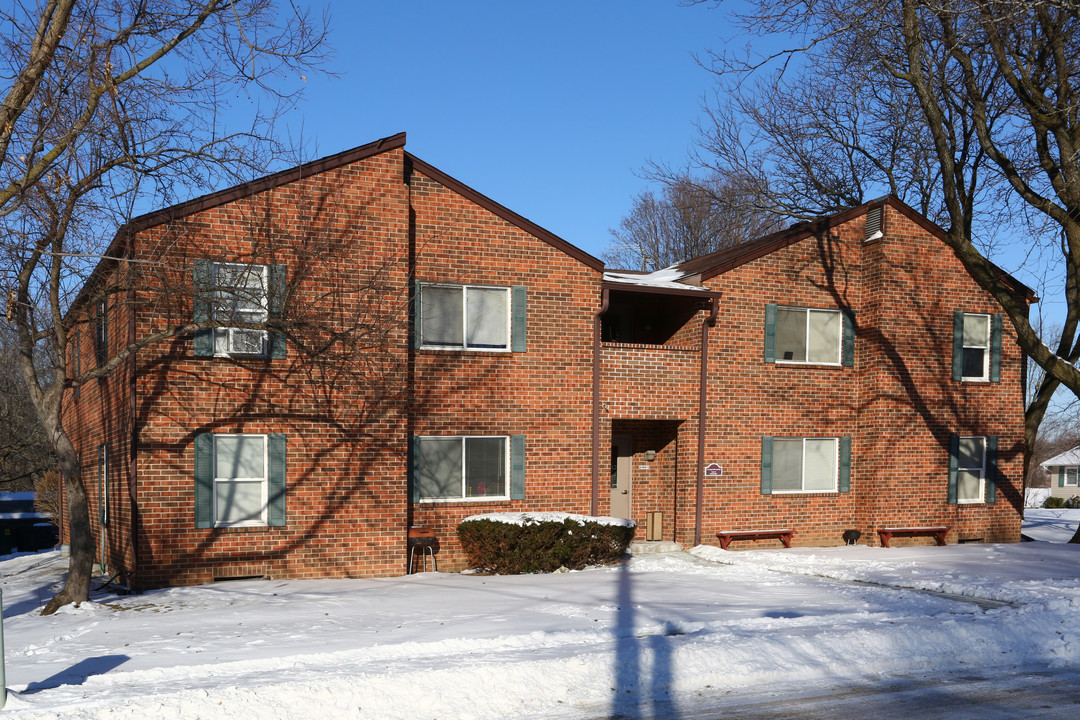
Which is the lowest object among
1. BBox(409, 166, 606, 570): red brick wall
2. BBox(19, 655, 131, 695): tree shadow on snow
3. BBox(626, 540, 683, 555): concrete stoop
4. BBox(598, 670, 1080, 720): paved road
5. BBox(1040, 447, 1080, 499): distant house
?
BBox(1040, 447, 1080, 499): distant house

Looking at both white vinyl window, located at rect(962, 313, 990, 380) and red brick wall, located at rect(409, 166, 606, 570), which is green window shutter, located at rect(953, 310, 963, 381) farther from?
red brick wall, located at rect(409, 166, 606, 570)

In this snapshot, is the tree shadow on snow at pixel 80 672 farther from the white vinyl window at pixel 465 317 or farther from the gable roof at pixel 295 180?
the white vinyl window at pixel 465 317

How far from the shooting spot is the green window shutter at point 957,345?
65.8 ft

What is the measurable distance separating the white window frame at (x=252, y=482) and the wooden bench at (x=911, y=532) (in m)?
12.8

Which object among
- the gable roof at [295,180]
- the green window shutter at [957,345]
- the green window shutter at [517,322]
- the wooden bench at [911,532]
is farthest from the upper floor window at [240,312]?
the green window shutter at [957,345]

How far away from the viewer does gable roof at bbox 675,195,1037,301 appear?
18781 millimetres

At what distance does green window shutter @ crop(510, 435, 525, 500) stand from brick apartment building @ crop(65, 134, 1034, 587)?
9 cm

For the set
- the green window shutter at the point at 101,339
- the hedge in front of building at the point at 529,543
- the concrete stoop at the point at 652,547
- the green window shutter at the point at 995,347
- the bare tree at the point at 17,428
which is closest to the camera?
the hedge in front of building at the point at 529,543

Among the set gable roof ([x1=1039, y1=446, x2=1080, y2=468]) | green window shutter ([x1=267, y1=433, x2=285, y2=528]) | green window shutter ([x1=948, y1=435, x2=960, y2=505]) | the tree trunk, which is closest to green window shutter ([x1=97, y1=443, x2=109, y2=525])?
green window shutter ([x1=267, y1=433, x2=285, y2=528])

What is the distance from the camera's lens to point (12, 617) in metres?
12.2

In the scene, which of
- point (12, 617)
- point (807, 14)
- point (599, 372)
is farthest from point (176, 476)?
point (807, 14)

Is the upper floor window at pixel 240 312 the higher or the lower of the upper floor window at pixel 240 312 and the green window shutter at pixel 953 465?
the higher

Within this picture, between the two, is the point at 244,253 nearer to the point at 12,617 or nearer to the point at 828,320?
the point at 12,617

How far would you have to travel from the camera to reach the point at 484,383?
16.5 metres
